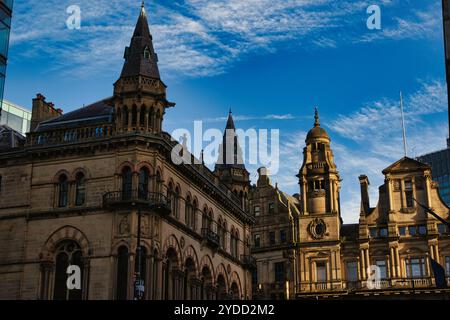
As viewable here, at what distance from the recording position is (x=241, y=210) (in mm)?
69312

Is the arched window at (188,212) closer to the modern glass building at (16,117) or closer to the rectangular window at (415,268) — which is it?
the rectangular window at (415,268)

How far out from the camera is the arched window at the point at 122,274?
157 ft

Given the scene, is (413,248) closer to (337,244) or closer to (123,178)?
(337,244)

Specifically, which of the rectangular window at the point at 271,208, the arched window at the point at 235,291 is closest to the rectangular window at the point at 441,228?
the rectangular window at the point at 271,208

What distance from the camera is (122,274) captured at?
48.1 meters

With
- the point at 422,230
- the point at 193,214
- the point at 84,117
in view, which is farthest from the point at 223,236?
the point at 422,230

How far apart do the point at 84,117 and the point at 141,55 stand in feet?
21.0

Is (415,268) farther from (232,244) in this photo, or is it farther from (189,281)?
(189,281)

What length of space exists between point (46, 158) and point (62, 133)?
205 centimetres

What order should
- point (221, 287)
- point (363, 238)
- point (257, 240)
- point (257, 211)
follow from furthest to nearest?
point (257, 211) → point (257, 240) → point (363, 238) → point (221, 287)

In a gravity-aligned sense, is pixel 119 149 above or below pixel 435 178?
below

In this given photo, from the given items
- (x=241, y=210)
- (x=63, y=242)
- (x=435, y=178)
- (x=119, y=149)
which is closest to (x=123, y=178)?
(x=119, y=149)

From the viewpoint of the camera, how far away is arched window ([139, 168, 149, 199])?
49688 mm
